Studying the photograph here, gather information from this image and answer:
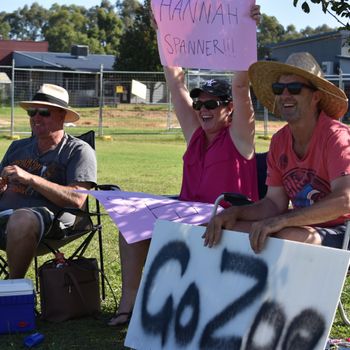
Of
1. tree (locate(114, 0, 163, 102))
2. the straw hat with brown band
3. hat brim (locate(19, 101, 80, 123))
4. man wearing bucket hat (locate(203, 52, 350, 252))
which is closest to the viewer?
man wearing bucket hat (locate(203, 52, 350, 252))

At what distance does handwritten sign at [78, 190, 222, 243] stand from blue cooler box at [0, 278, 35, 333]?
2.22ft

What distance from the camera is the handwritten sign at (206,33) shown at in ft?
12.9

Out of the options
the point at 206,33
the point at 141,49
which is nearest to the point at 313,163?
the point at 206,33

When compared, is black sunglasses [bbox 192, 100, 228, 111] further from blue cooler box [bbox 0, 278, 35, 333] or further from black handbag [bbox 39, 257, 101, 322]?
blue cooler box [bbox 0, 278, 35, 333]

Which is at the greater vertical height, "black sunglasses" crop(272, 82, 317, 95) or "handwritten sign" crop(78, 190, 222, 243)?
"black sunglasses" crop(272, 82, 317, 95)

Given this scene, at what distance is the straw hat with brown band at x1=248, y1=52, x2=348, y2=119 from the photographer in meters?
3.47

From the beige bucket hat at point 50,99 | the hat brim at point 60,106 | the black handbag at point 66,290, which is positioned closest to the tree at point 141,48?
the hat brim at point 60,106

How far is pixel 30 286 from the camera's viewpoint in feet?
13.5

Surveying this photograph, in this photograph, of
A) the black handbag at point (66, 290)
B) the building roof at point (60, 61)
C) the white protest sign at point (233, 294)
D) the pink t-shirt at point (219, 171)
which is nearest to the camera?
the white protest sign at point (233, 294)

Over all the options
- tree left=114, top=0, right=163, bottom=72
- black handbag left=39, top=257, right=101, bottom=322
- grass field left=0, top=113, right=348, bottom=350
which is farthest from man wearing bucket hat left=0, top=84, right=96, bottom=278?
tree left=114, top=0, right=163, bottom=72

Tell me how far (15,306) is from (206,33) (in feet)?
6.06

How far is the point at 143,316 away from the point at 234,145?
4.02 feet

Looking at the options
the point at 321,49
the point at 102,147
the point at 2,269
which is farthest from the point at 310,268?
the point at 321,49

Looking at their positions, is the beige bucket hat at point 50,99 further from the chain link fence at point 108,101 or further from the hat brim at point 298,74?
the chain link fence at point 108,101
